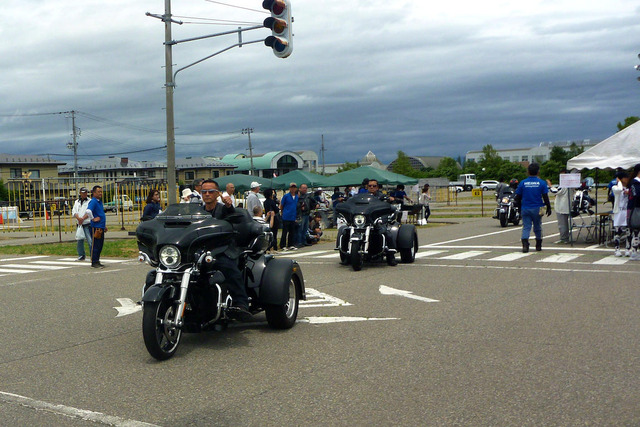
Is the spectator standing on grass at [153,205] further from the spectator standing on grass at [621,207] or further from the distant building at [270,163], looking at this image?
the distant building at [270,163]

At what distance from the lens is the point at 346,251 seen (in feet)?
45.6

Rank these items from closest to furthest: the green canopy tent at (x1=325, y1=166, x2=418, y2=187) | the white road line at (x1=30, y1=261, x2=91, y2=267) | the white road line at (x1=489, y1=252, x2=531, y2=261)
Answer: the white road line at (x1=489, y1=252, x2=531, y2=261) → the white road line at (x1=30, y1=261, x2=91, y2=267) → the green canopy tent at (x1=325, y1=166, x2=418, y2=187)

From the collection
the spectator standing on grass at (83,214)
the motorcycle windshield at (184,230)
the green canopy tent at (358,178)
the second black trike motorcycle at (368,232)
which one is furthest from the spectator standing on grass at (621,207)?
the green canopy tent at (358,178)

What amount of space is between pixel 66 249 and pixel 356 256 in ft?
38.1

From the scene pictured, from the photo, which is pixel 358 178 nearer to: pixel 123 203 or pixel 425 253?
pixel 123 203

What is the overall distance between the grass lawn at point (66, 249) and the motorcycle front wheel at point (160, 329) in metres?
12.4

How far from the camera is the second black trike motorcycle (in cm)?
1352

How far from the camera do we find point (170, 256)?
651 centimetres

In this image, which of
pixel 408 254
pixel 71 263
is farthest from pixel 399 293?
pixel 71 263

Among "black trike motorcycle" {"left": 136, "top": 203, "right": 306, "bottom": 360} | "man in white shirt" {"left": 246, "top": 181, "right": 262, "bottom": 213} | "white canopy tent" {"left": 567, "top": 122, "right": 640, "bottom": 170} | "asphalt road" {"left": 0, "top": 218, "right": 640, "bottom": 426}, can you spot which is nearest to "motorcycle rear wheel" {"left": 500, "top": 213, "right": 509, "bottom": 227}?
"white canopy tent" {"left": 567, "top": 122, "right": 640, "bottom": 170}

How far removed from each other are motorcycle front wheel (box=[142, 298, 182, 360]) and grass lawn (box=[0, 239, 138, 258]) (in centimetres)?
1242

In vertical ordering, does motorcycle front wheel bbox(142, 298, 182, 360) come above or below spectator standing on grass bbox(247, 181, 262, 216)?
below

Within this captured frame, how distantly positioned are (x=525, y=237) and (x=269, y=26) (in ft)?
24.3

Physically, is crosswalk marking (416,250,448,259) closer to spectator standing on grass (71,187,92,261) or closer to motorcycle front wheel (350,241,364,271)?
motorcycle front wheel (350,241,364,271)
